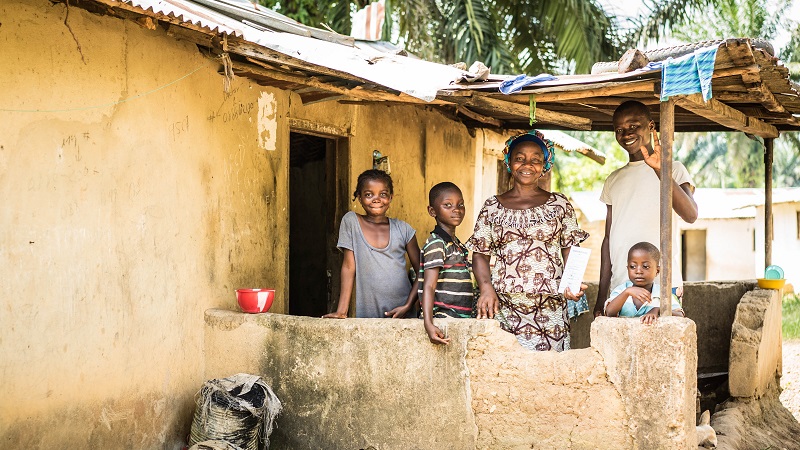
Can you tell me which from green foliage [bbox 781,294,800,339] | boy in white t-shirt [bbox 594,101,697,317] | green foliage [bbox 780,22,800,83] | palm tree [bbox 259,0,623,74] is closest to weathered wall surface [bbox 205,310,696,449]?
boy in white t-shirt [bbox 594,101,697,317]

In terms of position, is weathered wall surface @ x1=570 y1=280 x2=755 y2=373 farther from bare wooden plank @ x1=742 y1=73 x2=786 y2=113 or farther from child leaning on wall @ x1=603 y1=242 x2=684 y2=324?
child leaning on wall @ x1=603 y1=242 x2=684 y2=324

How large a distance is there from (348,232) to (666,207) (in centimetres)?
195

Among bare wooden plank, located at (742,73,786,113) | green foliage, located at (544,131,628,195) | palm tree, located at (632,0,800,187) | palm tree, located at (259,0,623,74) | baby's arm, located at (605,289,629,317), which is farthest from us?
green foliage, located at (544,131,628,195)

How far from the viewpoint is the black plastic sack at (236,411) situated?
15.2 ft

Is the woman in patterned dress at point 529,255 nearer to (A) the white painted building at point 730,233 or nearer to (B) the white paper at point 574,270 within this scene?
(B) the white paper at point 574,270

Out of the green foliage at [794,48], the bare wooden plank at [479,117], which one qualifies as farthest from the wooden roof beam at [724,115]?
the green foliage at [794,48]

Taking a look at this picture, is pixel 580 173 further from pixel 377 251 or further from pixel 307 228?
pixel 377 251

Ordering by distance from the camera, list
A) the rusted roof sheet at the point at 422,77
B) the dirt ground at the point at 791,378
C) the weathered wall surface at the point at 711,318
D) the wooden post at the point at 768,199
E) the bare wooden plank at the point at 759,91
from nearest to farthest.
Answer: the rusted roof sheet at the point at 422,77 < the bare wooden plank at the point at 759,91 < the wooden post at the point at 768,199 < the weathered wall surface at the point at 711,318 < the dirt ground at the point at 791,378

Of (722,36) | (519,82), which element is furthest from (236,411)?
(722,36)

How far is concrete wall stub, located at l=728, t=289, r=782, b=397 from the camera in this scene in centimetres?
613

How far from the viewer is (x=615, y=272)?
15.5ft

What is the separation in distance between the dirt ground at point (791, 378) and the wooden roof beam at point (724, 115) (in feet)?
10.2

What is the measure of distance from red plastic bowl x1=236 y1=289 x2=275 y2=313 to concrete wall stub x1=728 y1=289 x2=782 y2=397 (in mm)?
3482

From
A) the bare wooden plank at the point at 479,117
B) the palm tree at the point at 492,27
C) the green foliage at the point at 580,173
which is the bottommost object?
the bare wooden plank at the point at 479,117
